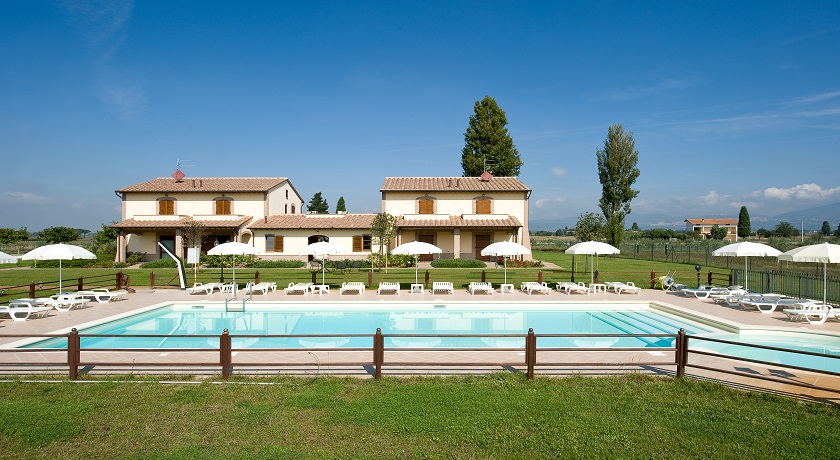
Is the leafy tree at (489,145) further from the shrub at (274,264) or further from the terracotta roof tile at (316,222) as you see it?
the shrub at (274,264)

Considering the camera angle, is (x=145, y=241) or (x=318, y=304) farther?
(x=145, y=241)

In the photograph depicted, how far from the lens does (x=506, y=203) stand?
34.6 meters

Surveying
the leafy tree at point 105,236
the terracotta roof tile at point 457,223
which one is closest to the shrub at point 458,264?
the terracotta roof tile at point 457,223

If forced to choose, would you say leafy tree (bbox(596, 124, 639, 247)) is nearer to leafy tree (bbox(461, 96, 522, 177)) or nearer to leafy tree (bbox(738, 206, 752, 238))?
leafy tree (bbox(461, 96, 522, 177))

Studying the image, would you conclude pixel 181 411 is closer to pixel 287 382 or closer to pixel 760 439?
pixel 287 382

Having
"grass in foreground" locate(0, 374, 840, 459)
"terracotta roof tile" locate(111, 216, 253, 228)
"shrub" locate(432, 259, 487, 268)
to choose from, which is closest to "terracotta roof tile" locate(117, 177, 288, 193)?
"terracotta roof tile" locate(111, 216, 253, 228)

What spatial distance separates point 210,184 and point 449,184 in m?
18.1

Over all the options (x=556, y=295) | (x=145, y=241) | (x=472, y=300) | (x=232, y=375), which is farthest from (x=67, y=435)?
(x=145, y=241)

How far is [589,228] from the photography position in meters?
24.8

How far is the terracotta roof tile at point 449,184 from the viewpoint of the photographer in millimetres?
34281

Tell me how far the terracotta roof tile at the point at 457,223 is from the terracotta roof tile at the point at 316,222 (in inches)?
115

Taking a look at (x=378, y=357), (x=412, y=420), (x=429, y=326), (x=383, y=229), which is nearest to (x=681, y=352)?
(x=412, y=420)

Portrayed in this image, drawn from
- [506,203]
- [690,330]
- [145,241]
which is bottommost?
[690,330]

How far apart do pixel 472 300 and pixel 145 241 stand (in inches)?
1103
